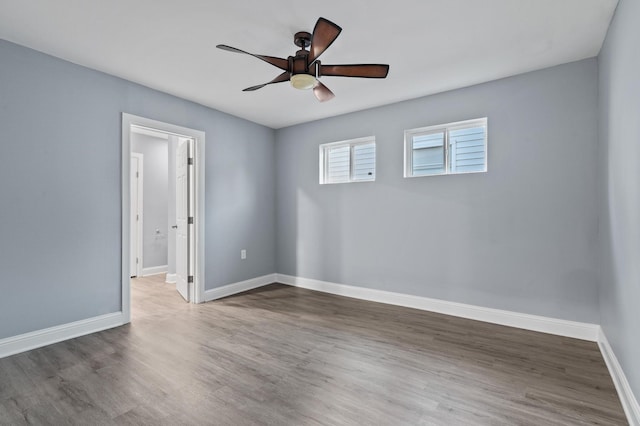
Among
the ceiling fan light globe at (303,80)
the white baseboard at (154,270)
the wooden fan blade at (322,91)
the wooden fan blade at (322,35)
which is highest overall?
the wooden fan blade at (322,35)

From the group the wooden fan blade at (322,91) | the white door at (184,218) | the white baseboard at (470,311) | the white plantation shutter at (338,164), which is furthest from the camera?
the white plantation shutter at (338,164)

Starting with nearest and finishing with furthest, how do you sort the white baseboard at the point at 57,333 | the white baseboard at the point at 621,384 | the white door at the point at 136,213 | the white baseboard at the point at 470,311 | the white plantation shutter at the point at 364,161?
1. the white baseboard at the point at 621,384
2. the white baseboard at the point at 57,333
3. the white baseboard at the point at 470,311
4. the white plantation shutter at the point at 364,161
5. the white door at the point at 136,213

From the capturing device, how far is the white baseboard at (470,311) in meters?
2.91

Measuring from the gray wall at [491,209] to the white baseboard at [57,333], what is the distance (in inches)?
103

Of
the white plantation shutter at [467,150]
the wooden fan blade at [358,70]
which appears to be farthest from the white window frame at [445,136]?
the wooden fan blade at [358,70]

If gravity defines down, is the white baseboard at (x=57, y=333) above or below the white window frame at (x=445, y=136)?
below

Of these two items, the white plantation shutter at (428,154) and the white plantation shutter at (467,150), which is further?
the white plantation shutter at (428,154)

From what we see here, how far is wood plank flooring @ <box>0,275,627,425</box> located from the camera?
182cm

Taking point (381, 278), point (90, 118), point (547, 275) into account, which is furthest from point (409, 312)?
point (90, 118)

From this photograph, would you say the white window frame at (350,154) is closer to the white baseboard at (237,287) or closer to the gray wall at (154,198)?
the white baseboard at (237,287)

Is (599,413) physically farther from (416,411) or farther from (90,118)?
(90,118)

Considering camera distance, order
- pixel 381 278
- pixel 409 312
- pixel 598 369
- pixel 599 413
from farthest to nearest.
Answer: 1. pixel 381 278
2. pixel 409 312
3. pixel 598 369
4. pixel 599 413

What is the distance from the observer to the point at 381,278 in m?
4.11

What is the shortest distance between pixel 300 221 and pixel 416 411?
11.1 ft
